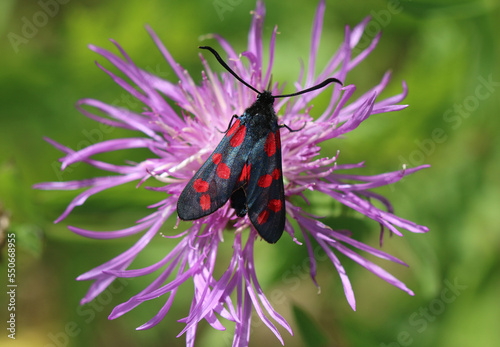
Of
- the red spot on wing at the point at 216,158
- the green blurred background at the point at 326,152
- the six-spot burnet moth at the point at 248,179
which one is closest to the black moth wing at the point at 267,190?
the six-spot burnet moth at the point at 248,179

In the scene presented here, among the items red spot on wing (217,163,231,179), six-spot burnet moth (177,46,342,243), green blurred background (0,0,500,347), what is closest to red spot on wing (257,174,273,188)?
six-spot burnet moth (177,46,342,243)

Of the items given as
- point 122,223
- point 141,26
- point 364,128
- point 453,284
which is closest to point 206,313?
point 122,223

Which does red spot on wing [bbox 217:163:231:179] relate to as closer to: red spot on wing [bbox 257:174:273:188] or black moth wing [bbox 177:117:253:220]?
black moth wing [bbox 177:117:253:220]

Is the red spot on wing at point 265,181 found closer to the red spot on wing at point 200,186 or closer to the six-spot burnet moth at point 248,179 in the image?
the six-spot burnet moth at point 248,179

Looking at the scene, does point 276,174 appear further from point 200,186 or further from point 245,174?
point 200,186

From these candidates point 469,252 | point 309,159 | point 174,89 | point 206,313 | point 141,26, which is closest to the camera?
point 206,313

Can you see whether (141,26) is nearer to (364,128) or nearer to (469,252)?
(364,128)
